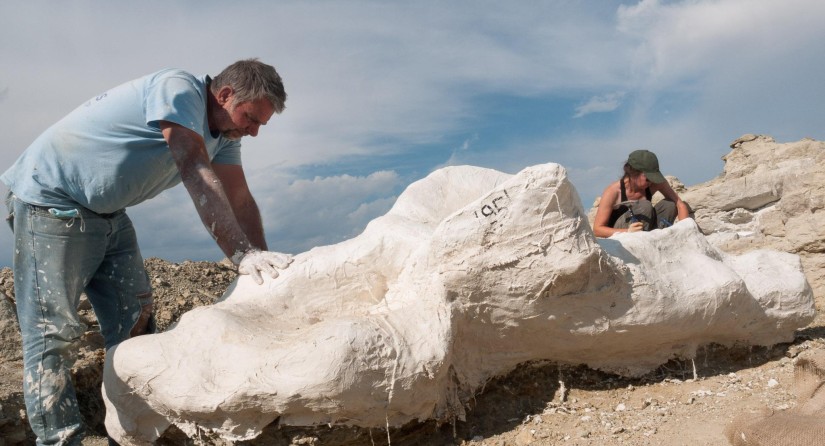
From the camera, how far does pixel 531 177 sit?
348cm

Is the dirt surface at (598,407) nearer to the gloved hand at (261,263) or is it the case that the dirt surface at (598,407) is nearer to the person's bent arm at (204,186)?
the gloved hand at (261,263)

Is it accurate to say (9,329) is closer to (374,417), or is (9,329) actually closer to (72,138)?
(72,138)

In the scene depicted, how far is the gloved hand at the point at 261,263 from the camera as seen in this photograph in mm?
3656

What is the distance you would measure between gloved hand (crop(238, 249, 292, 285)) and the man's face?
2.31 ft

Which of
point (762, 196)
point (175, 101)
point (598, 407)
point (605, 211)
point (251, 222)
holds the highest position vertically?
point (762, 196)

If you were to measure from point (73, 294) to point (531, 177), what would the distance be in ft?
8.27

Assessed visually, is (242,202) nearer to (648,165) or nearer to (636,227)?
(636,227)

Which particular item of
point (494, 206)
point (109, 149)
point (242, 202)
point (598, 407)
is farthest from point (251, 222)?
point (598, 407)

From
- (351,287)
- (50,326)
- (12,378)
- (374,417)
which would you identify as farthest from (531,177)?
(12,378)

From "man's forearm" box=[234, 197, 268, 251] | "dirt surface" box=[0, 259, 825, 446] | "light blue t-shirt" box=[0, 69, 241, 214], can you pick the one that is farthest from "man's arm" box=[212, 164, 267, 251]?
"dirt surface" box=[0, 259, 825, 446]

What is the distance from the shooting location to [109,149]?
342cm

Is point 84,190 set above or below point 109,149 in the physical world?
below

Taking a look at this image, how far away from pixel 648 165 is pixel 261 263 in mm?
3792

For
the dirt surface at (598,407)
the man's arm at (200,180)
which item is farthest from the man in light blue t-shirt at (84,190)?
the dirt surface at (598,407)
